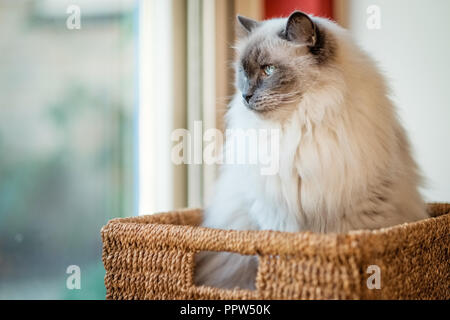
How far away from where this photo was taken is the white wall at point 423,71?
6.37 feet

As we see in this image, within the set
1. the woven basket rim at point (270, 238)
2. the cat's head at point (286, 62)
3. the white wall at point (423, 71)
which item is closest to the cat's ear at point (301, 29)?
the cat's head at point (286, 62)

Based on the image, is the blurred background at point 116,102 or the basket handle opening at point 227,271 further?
the blurred background at point 116,102

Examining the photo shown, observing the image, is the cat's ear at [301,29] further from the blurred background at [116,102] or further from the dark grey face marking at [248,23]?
the blurred background at [116,102]

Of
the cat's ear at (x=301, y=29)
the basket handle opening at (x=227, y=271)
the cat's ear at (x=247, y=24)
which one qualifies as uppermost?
the cat's ear at (x=247, y=24)

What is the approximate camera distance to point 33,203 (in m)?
1.67

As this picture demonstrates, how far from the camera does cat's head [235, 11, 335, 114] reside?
1193mm

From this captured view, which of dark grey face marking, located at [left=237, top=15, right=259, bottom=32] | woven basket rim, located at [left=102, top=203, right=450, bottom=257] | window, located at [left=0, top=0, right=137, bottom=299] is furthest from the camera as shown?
window, located at [left=0, top=0, right=137, bottom=299]

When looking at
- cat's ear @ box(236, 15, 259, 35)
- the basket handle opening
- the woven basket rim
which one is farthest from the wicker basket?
cat's ear @ box(236, 15, 259, 35)

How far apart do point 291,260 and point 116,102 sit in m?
1.22

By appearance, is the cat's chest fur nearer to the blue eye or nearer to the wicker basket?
the blue eye

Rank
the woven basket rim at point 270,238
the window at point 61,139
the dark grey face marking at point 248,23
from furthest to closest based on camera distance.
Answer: the window at point 61,139, the dark grey face marking at point 248,23, the woven basket rim at point 270,238

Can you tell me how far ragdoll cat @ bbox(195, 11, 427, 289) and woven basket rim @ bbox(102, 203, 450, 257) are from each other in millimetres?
155

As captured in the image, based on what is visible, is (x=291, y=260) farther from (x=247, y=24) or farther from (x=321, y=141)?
(x=247, y=24)
